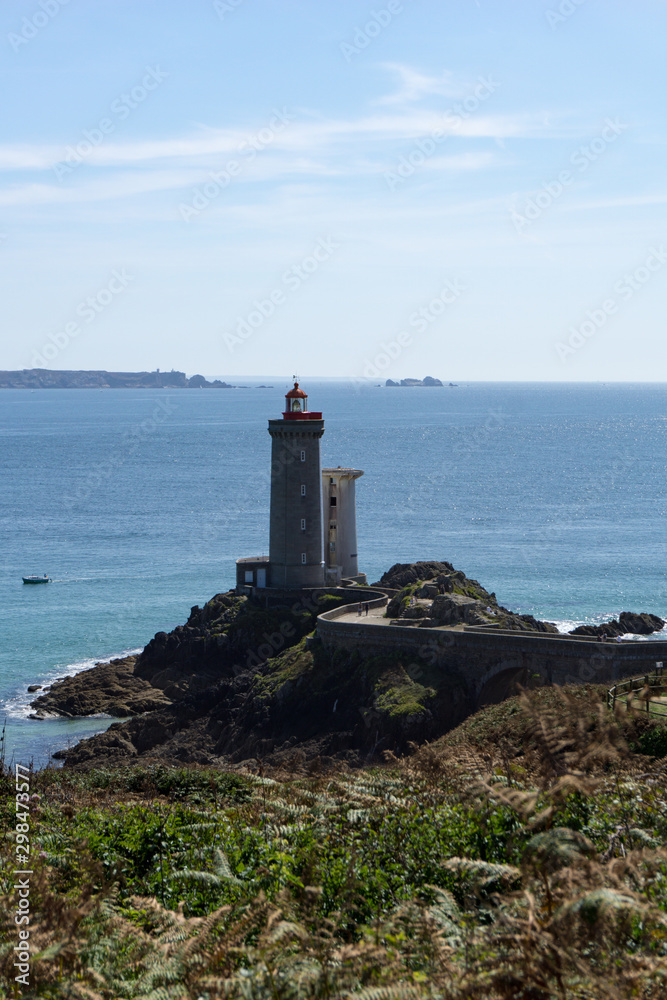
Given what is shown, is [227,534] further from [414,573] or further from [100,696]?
[100,696]

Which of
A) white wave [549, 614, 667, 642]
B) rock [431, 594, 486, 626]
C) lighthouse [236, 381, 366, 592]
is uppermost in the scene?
lighthouse [236, 381, 366, 592]

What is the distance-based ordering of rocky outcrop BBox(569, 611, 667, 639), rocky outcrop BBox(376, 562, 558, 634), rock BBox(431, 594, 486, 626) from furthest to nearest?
1. rocky outcrop BBox(569, 611, 667, 639)
2. rocky outcrop BBox(376, 562, 558, 634)
3. rock BBox(431, 594, 486, 626)

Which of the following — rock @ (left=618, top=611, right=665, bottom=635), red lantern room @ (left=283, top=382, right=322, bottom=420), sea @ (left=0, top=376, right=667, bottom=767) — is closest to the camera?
red lantern room @ (left=283, top=382, right=322, bottom=420)

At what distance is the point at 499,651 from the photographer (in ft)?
114

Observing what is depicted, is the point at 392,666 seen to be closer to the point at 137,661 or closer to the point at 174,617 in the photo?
the point at 137,661

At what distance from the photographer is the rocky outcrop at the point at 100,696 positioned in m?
45.0

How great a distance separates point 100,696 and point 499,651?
20.6m

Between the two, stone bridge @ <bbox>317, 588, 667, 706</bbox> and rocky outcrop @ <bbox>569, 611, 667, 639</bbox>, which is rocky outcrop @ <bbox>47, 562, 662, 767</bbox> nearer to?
stone bridge @ <bbox>317, 588, 667, 706</bbox>

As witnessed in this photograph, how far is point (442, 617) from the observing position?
37.8 metres

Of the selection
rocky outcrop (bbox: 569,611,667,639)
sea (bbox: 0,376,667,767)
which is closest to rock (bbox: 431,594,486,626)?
sea (bbox: 0,376,667,767)

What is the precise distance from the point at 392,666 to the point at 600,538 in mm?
56793

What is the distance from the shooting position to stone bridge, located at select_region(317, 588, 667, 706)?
31.7 m

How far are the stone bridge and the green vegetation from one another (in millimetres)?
16889

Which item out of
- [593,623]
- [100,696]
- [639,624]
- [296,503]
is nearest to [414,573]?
[296,503]
